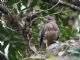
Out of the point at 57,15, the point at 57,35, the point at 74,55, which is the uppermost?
the point at 74,55

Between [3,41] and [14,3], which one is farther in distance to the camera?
[14,3]

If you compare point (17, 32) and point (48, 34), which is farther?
point (48, 34)

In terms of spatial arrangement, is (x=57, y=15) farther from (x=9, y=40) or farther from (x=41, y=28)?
(x=9, y=40)

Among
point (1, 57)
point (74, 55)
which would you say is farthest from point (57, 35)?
point (74, 55)

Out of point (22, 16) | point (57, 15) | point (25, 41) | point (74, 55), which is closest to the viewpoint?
point (74, 55)

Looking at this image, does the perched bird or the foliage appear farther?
the perched bird

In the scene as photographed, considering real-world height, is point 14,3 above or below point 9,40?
above

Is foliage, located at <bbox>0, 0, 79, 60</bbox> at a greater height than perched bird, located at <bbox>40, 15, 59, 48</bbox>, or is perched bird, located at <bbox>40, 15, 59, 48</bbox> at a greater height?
foliage, located at <bbox>0, 0, 79, 60</bbox>

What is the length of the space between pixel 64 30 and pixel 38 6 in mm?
655

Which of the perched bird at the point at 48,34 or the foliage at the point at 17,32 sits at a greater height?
the foliage at the point at 17,32

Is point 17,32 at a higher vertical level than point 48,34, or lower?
higher

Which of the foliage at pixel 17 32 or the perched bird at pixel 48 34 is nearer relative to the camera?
the foliage at pixel 17 32

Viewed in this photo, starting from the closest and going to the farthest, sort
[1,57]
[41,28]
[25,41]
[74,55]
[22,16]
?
[74,55], [1,57], [25,41], [22,16], [41,28]

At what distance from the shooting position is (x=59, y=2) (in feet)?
16.8
